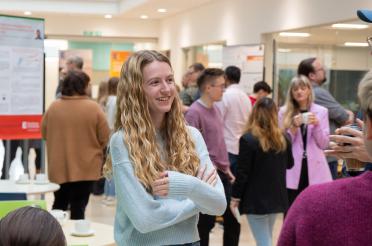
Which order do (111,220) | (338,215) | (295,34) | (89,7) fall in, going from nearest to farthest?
(338,215) → (111,220) → (295,34) → (89,7)

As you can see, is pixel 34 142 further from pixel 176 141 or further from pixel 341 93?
pixel 176 141

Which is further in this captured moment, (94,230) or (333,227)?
(94,230)

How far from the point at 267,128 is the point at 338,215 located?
379cm

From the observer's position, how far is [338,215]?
1.47 meters

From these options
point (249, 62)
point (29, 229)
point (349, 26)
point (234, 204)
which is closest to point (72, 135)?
point (234, 204)

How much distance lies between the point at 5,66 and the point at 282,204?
9.54 ft

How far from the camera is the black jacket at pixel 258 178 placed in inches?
205

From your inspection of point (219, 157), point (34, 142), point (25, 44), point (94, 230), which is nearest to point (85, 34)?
point (34, 142)

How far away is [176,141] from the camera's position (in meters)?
2.65

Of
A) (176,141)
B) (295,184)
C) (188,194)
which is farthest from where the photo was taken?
Answer: (295,184)

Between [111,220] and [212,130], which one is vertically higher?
[212,130]

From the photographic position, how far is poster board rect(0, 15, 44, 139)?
6.13 metres

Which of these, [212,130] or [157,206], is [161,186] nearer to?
[157,206]

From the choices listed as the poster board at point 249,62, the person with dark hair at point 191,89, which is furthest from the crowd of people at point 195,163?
A: the poster board at point 249,62
